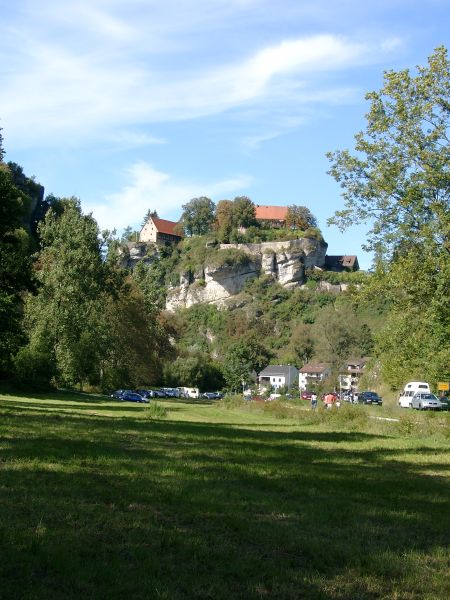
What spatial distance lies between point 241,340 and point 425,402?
98413mm

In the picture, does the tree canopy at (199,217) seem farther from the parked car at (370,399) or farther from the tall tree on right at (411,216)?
the tall tree on right at (411,216)

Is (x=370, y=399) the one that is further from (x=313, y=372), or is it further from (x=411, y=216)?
(x=313, y=372)

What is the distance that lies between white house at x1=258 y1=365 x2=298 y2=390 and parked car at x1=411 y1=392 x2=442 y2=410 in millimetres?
79986

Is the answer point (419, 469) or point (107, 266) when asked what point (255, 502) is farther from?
point (107, 266)

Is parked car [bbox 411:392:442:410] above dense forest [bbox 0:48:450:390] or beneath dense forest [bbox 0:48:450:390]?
beneath

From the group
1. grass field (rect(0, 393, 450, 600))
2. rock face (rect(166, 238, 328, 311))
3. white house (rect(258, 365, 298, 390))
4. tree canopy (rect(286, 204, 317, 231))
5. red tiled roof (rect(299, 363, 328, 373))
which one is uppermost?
tree canopy (rect(286, 204, 317, 231))

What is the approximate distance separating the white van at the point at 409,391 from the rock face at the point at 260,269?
113 meters

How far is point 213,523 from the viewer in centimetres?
705

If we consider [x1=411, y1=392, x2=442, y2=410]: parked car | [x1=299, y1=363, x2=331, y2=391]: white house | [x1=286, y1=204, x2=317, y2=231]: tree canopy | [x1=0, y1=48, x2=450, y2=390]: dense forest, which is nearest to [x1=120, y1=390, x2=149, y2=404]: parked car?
[x1=0, y1=48, x2=450, y2=390]: dense forest

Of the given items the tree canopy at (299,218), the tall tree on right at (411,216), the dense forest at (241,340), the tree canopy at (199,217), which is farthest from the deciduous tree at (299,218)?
the tall tree on right at (411,216)

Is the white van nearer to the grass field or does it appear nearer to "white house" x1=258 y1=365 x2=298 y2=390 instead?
the grass field

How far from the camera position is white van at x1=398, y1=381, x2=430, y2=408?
54.7 m

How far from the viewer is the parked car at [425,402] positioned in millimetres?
50438

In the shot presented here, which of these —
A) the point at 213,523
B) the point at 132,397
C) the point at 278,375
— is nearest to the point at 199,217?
the point at 278,375
